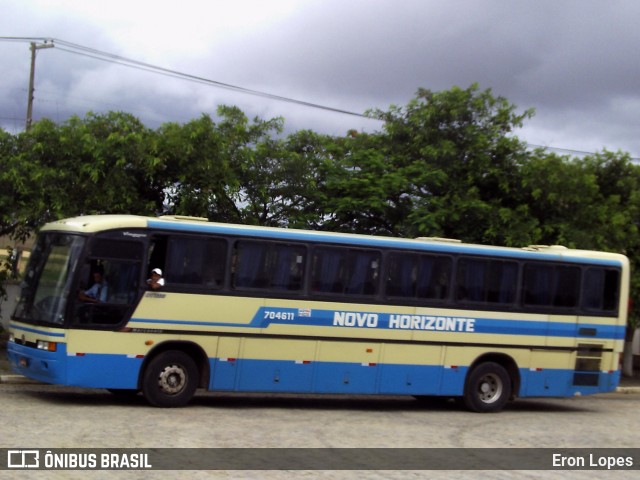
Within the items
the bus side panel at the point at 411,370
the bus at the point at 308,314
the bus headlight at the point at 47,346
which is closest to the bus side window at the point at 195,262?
the bus at the point at 308,314

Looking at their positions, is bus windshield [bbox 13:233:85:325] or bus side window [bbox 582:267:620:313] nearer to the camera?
bus windshield [bbox 13:233:85:325]

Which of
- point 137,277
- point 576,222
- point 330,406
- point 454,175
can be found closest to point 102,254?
point 137,277

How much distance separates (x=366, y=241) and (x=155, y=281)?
3.84 m

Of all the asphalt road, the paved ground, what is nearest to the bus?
the asphalt road

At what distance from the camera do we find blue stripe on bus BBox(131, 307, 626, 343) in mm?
14641

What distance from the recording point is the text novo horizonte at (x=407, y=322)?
15234 millimetres

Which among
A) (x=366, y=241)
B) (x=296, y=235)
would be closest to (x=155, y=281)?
(x=296, y=235)

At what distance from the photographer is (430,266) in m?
16.1

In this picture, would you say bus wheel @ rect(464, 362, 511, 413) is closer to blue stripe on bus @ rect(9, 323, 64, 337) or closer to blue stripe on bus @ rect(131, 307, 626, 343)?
blue stripe on bus @ rect(131, 307, 626, 343)

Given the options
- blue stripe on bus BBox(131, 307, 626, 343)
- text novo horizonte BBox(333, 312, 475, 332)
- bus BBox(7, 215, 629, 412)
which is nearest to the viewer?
bus BBox(7, 215, 629, 412)

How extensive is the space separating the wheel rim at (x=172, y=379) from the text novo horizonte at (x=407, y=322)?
272cm

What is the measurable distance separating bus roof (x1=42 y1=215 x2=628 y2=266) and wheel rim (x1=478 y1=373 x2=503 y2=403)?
2309 mm

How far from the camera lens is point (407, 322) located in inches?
620

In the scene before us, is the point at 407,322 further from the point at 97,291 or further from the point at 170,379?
the point at 97,291
